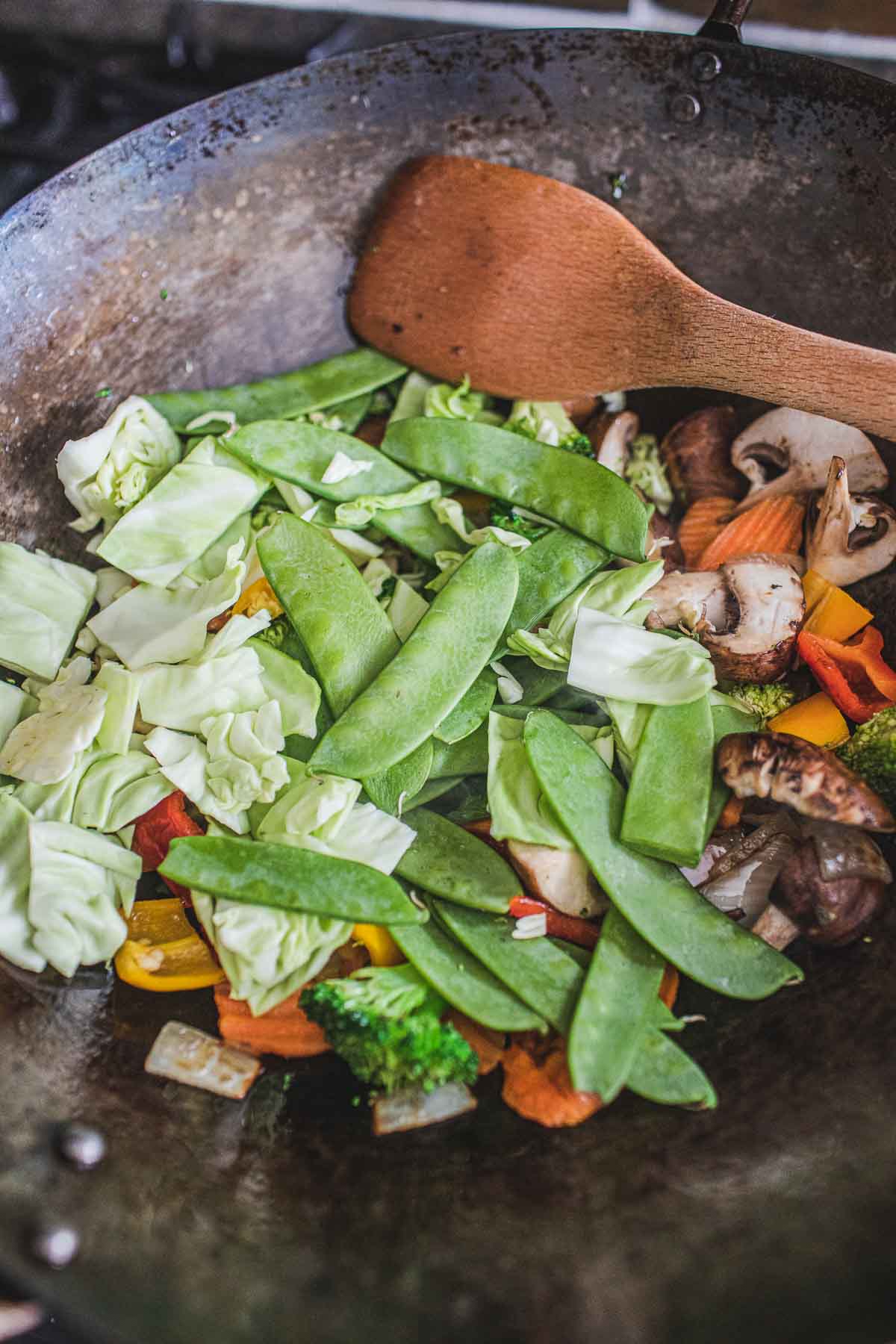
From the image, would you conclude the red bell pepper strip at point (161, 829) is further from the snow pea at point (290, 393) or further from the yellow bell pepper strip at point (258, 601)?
the snow pea at point (290, 393)

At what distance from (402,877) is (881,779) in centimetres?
103

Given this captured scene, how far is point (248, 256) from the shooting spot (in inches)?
110

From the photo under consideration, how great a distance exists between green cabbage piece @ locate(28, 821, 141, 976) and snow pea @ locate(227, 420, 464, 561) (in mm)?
1020

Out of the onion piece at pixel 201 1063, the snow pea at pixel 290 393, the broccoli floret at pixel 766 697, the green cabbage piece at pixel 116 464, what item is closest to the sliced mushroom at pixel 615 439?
the snow pea at pixel 290 393

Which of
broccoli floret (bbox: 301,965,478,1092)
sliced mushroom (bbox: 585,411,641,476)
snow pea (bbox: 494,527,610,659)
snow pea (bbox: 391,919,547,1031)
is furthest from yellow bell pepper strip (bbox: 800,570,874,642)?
broccoli floret (bbox: 301,965,478,1092)

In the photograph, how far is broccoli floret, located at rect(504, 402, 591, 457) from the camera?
2711 mm

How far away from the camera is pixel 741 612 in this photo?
2328 mm

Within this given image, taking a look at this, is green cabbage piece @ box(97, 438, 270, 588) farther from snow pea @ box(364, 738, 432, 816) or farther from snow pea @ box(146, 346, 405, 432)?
snow pea @ box(364, 738, 432, 816)

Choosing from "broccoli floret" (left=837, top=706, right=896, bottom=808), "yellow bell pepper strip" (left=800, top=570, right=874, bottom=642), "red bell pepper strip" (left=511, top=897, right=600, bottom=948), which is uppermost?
"yellow bell pepper strip" (left=800, top=570, right=874, bottom=642)

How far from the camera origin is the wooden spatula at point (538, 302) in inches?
98.1

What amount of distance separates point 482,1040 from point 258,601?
1.18m

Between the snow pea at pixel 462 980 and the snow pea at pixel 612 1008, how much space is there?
100 mm

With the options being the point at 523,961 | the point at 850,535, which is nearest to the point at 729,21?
the point at 850,535

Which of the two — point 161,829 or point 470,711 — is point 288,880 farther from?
point 470,711
